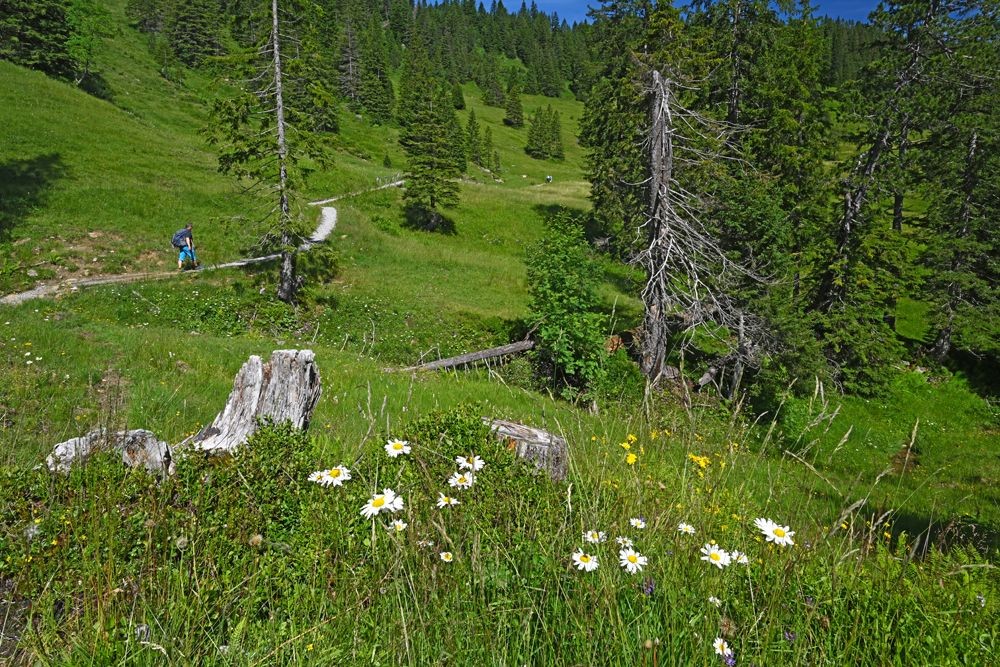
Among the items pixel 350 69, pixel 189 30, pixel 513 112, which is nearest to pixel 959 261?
pixel 350 69

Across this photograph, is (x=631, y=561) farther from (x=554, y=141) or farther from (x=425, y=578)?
(x=554, y=141)

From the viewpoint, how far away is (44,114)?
3173cm

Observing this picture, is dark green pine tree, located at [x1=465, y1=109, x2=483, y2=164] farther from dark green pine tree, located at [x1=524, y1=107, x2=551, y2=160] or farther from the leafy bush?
the leafy bush

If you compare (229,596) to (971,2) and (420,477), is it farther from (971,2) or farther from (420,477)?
(971,2)

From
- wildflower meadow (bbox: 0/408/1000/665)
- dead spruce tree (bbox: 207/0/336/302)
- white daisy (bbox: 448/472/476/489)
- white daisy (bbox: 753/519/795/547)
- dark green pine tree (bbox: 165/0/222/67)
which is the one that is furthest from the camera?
dark green pine tree (bbox: 165/0/222/67)

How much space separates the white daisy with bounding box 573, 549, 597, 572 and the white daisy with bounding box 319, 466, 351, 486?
4.44ft

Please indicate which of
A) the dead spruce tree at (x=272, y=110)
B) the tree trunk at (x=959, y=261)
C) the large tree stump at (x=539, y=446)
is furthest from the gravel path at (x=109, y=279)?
the tree trunk at (x=959, y=261)

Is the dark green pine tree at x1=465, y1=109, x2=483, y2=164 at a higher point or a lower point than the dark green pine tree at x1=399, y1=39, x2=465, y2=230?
higher

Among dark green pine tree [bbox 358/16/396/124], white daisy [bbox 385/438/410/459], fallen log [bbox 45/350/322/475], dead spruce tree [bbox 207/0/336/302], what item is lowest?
fallen log [bbox 45/350/322/475]

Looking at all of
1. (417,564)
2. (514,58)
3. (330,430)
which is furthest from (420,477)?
(514,58)

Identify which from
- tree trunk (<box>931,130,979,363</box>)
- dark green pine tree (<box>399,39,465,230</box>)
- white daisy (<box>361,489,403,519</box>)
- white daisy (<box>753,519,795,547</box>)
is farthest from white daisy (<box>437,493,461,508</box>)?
dark green pine tree (<box>399,39,465,230</box>)

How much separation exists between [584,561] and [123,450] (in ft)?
11.0

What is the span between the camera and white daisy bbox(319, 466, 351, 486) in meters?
2.97

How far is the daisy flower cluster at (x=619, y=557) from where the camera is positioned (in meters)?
2.41
